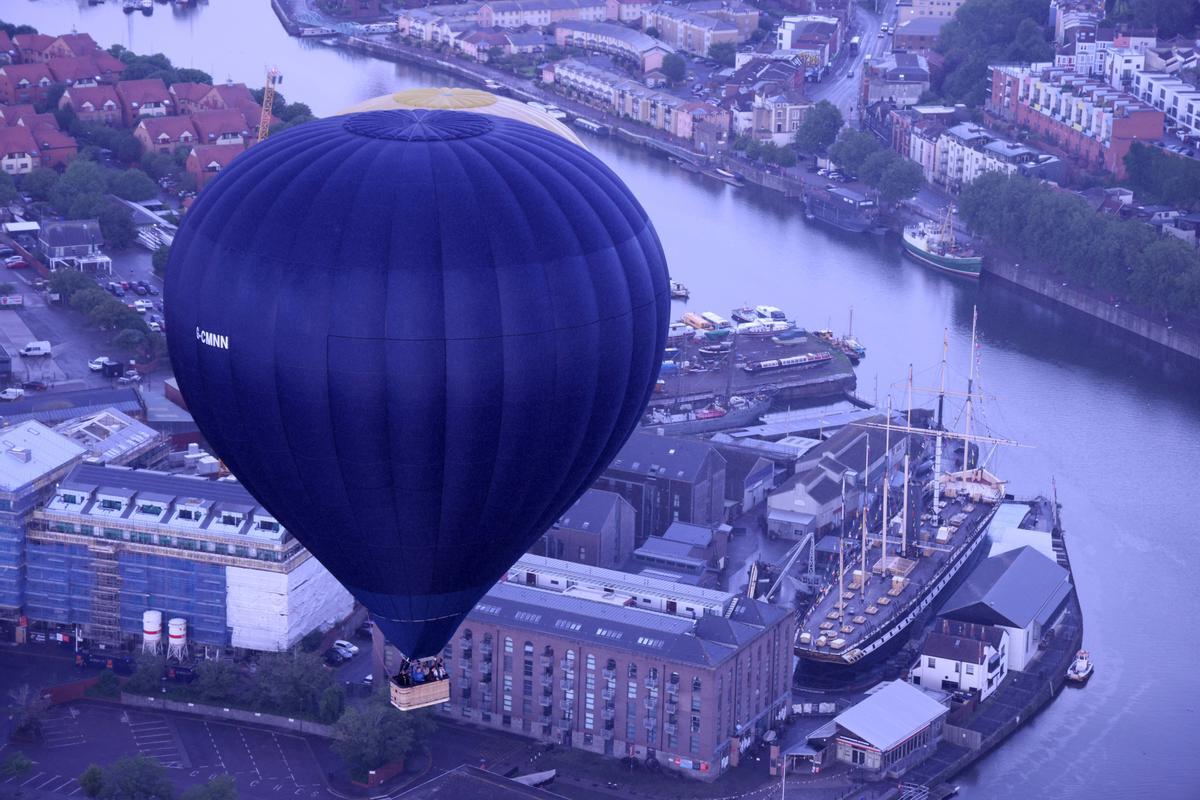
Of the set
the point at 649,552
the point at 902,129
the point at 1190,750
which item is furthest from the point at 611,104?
the point at 1190,750

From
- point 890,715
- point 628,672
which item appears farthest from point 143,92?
point 890,715

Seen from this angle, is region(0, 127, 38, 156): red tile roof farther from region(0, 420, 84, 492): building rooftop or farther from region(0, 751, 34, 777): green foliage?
region(0, 751, 34, 777): green foliage

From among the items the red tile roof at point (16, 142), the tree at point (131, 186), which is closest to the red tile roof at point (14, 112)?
the red tile roof at point (16, 142)

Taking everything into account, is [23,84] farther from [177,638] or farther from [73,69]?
[177,638]

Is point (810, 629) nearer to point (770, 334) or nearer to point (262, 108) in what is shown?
point (770, 334)

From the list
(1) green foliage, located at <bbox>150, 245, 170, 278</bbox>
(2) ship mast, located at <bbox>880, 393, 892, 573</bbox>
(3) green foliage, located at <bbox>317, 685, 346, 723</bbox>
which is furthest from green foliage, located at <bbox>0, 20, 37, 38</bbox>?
(3) green foliage, located at <bbox>317, 685, 346, 723</bbox>
